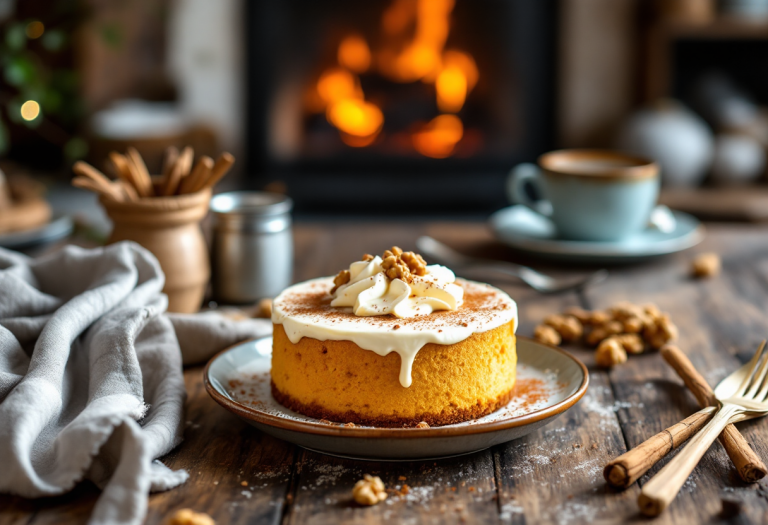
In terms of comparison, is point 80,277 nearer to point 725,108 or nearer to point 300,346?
point 300,346

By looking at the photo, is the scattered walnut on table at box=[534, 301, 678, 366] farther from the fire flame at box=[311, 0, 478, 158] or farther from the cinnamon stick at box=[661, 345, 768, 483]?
the fire flame at box=[311, 0, 478, 158]

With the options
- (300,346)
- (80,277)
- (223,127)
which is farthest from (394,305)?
(223,127)

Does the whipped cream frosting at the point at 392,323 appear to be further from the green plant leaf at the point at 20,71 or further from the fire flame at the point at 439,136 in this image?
the fire flame at the point at 439,136

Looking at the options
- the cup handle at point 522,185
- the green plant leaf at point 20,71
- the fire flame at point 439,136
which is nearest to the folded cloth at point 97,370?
the cup handle at point 522,185

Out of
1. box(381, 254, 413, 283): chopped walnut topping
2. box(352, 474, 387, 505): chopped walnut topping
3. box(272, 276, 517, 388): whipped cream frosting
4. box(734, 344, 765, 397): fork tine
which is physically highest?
box(381, 254, 413, 283): chopped walnut topping

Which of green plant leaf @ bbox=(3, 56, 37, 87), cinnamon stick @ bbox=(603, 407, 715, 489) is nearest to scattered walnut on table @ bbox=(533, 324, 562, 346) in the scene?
cinnamon stick @ bbox=(603, 407, 715, 489)
